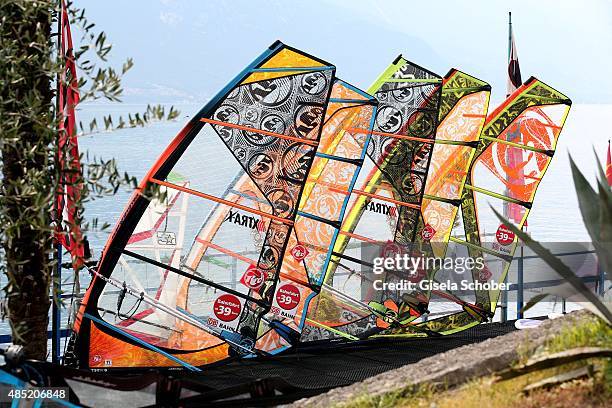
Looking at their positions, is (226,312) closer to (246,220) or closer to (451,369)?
(246,220)

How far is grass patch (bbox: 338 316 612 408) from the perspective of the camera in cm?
342

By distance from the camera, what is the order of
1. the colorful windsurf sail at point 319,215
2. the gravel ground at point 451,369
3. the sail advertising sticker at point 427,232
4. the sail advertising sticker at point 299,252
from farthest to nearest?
the sail advertising sticker at point 427,232
the sail advertising sticker at point 299,252
the colorful windsurf sail at point 319,215
the gravel ground at point 451,369

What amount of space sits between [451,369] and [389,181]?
15.4 feet

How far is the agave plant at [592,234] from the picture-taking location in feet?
11.7

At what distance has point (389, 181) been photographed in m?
8.38

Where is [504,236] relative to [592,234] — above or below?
below

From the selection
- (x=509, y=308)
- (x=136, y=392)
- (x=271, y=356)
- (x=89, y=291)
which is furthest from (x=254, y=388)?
(x=509, y=308)

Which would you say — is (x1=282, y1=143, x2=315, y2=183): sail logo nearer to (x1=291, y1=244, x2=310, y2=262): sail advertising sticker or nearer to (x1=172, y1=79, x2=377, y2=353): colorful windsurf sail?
(x1=172, y1=79, x2=377, y2=353): colorful windsurf sail

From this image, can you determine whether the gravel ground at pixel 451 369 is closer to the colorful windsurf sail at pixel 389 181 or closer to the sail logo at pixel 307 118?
the sail logo at pixel 307 118

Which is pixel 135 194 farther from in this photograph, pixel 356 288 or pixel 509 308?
pixel 509 308

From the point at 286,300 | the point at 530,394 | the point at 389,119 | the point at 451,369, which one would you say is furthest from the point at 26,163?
the point at 389,119

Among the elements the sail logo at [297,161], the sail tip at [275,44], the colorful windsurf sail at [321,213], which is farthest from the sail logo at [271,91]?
the colorful windsurf sail at [321,213]

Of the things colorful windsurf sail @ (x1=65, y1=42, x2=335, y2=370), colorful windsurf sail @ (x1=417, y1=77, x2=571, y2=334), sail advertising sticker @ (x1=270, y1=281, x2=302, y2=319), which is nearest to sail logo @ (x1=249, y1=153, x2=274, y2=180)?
colorful windsurf sail @ (x1=65, y1=42, x2=335, y2=370)

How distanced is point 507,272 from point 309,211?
8.03 ft
